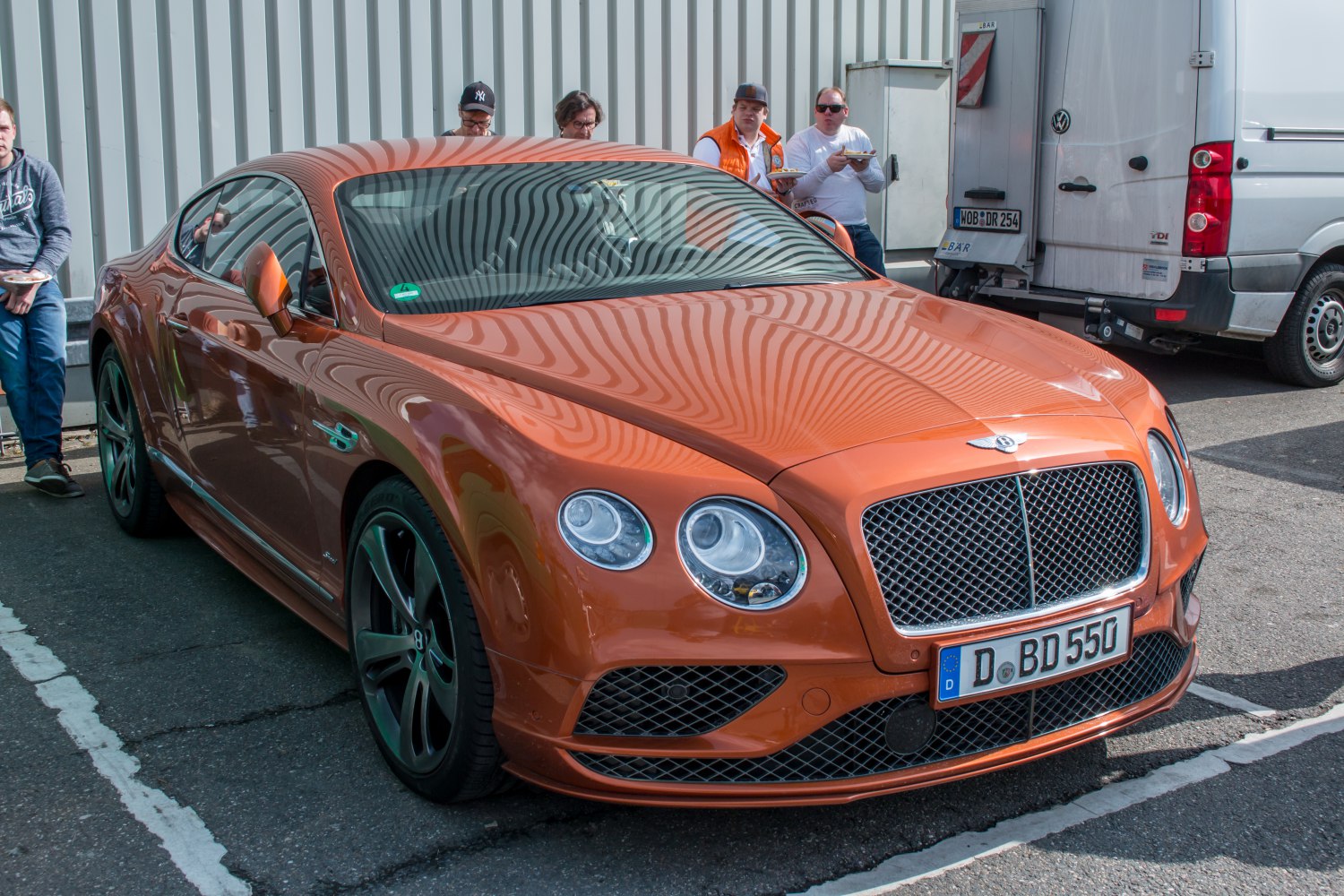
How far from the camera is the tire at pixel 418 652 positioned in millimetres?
2930

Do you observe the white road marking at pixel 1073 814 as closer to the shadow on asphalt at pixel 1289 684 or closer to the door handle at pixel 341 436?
the shadow on asphalt at pixel 1289 684

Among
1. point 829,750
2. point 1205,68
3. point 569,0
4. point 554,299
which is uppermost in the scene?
point 569,0

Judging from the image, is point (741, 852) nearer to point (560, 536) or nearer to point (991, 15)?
point (560, 536)

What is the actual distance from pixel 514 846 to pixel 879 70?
8.46 metres

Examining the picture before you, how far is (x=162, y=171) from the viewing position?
7.79 meters

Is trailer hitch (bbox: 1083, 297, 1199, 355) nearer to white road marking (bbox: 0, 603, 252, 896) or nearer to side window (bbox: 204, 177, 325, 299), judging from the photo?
side window (bbox: 204, 177, 325, 299)

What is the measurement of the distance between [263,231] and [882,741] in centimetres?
266

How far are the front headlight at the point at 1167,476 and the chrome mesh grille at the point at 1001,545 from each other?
8.4 inches

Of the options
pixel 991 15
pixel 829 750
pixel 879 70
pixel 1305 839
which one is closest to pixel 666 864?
pixel 829 750

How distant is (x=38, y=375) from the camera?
6.14 m

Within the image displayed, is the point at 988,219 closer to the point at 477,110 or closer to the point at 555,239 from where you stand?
the point at 477,110

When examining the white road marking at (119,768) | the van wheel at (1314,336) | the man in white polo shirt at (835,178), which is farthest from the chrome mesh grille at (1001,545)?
the van wheel at (1314,336)

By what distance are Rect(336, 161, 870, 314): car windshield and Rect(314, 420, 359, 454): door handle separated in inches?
15.2

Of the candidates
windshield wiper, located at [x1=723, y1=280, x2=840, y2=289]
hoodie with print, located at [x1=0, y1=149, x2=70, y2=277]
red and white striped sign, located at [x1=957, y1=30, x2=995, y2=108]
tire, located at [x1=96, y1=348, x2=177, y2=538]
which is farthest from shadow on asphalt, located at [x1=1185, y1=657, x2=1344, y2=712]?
red and white striped sign, located at [x1=957, y1=30, x2=995, y2=108]
